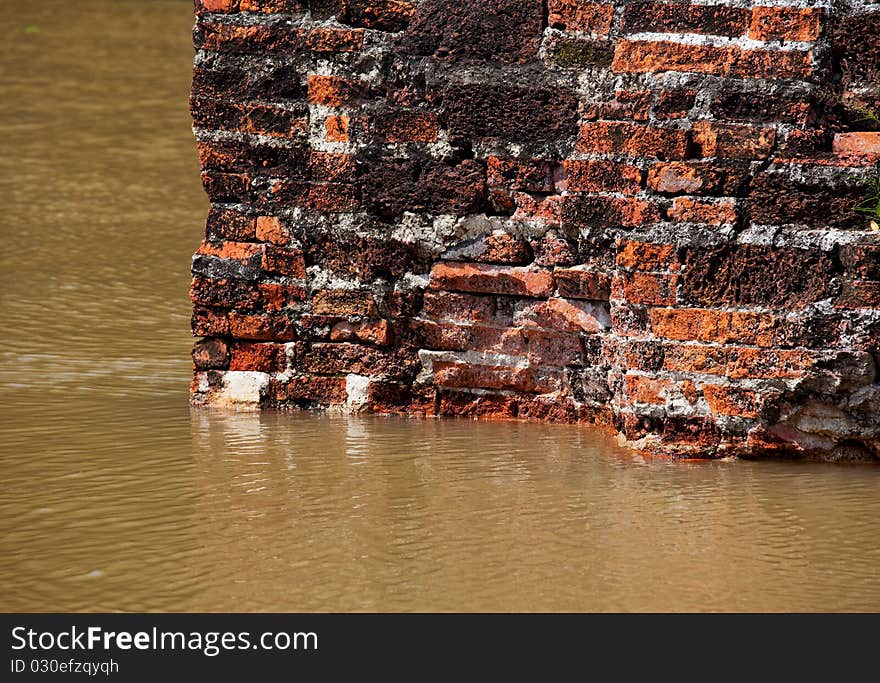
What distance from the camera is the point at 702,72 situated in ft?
9.21

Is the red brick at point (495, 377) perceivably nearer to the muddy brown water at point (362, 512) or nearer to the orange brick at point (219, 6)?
the muddy brown water at point (362, 512)

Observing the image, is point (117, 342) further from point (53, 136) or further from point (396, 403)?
point (53, 136)

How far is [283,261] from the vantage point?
327 cm

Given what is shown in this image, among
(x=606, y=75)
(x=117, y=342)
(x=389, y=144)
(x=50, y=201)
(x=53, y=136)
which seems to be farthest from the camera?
(x=53, y=136)

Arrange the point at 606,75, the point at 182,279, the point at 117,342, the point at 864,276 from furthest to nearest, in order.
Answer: the point at 182,279 < the point at 117,342 < the point at 606,75 < the point at 864,276

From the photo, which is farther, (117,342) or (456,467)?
(117,342)

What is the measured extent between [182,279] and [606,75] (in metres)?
2.80

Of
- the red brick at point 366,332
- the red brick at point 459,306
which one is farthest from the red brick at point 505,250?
the red brick at point 366,332

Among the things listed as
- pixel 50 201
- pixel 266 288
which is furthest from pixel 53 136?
pixel 266 288

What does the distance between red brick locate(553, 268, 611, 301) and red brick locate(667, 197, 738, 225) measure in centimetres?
28

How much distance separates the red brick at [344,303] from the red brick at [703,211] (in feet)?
2.89

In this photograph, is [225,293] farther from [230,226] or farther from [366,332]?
[366,332]

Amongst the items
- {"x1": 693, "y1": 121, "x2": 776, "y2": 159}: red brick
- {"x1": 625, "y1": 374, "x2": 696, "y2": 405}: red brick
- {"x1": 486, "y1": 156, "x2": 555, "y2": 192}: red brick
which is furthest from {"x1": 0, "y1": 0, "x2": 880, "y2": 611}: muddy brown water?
{"x1": 693, "y1": 121, "x2": 776, "y2": 159}: red brick
